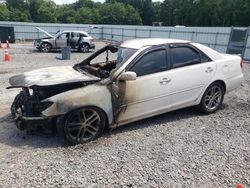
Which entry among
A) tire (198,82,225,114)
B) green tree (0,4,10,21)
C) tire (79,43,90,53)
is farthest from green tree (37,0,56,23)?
tire (198,82,225,114)

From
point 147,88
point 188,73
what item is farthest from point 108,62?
point 188,73

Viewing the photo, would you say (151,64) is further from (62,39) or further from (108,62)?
(62,39)

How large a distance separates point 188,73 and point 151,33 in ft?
→ 70.9

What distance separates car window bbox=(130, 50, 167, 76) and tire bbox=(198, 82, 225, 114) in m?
1.22

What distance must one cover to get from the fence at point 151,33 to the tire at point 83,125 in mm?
13297

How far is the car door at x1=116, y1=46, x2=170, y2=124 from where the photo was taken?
4289 millimetres

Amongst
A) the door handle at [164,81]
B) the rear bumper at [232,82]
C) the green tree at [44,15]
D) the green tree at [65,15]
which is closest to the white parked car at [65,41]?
the rear bumper at [232,82]

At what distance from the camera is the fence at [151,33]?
57.9ft

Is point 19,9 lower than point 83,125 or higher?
higher

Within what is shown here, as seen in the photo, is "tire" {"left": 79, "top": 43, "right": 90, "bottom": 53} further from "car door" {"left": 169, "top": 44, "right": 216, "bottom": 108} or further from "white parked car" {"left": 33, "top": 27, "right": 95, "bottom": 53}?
"car door" {"left": 169, "top": 44, "right": 216, "bottom": 108}

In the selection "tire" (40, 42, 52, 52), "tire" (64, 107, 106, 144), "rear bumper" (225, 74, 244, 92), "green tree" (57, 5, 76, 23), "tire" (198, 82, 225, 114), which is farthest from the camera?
"green tree" (57, 5, 76, 23)

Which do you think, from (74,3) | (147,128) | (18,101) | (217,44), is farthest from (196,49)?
(74,3)

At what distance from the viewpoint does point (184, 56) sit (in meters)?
4.92

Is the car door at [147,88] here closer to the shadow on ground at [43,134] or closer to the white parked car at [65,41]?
the shadow on ground at [43,134]
